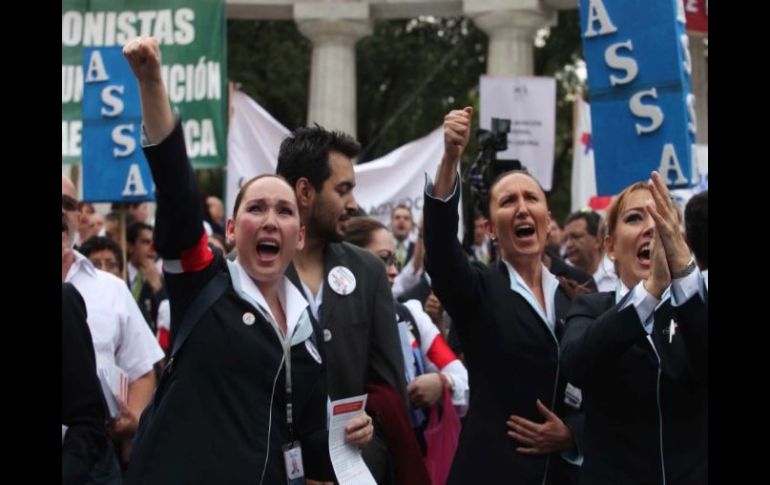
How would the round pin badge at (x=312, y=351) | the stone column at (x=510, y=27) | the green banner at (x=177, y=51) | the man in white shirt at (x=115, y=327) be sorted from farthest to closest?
1. the stone column at (x=510, y=27)
2. the green banner at (x=177, y=51)
3. the man in white shirt at (x=115, y=327)
4. the round pin badge at (x=312, y=351)

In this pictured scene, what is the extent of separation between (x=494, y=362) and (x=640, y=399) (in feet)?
2.92

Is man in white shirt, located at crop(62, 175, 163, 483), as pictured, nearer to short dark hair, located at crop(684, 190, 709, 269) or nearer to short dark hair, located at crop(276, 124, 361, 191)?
short dark hair, located at crop(276, 124, 361, 191)

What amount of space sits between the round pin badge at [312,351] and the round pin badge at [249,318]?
0.25 metres

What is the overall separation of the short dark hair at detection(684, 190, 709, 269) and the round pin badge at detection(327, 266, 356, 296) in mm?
1496

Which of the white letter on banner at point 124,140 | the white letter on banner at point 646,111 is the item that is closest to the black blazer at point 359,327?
the white letter on banner at point 646,111

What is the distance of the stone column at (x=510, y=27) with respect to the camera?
75.3 feet

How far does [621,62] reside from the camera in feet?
32.2

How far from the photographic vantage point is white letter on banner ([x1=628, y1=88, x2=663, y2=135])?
945cm

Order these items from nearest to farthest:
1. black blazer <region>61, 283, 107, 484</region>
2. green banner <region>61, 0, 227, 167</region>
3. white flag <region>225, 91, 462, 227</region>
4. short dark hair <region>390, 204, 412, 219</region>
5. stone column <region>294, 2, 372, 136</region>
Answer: black blazer <region>61, 283, 107, 484</region> → green banner <region>61, 0, 227, 167</region> → short dark hair <region>390, 204, 412, 219</region> → white flag <region>225, 91, 462, 227</region> → stone column <region>294, 2, 372, 136</region>

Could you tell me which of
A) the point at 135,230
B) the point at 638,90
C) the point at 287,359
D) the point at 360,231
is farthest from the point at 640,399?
the point at 135,230

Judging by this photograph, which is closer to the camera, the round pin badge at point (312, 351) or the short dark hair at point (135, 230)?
the round pin badge at point (312, 351)

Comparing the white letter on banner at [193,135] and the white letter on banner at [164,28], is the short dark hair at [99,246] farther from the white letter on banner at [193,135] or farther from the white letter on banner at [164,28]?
the white letter on banner at [164,28]

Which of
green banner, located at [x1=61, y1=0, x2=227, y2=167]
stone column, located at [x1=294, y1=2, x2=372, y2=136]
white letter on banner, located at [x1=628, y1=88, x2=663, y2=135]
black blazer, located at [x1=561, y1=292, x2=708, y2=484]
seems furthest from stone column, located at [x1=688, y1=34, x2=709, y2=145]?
black blazer, located at [x1=561, y1=292, x2=708, y2=484]
